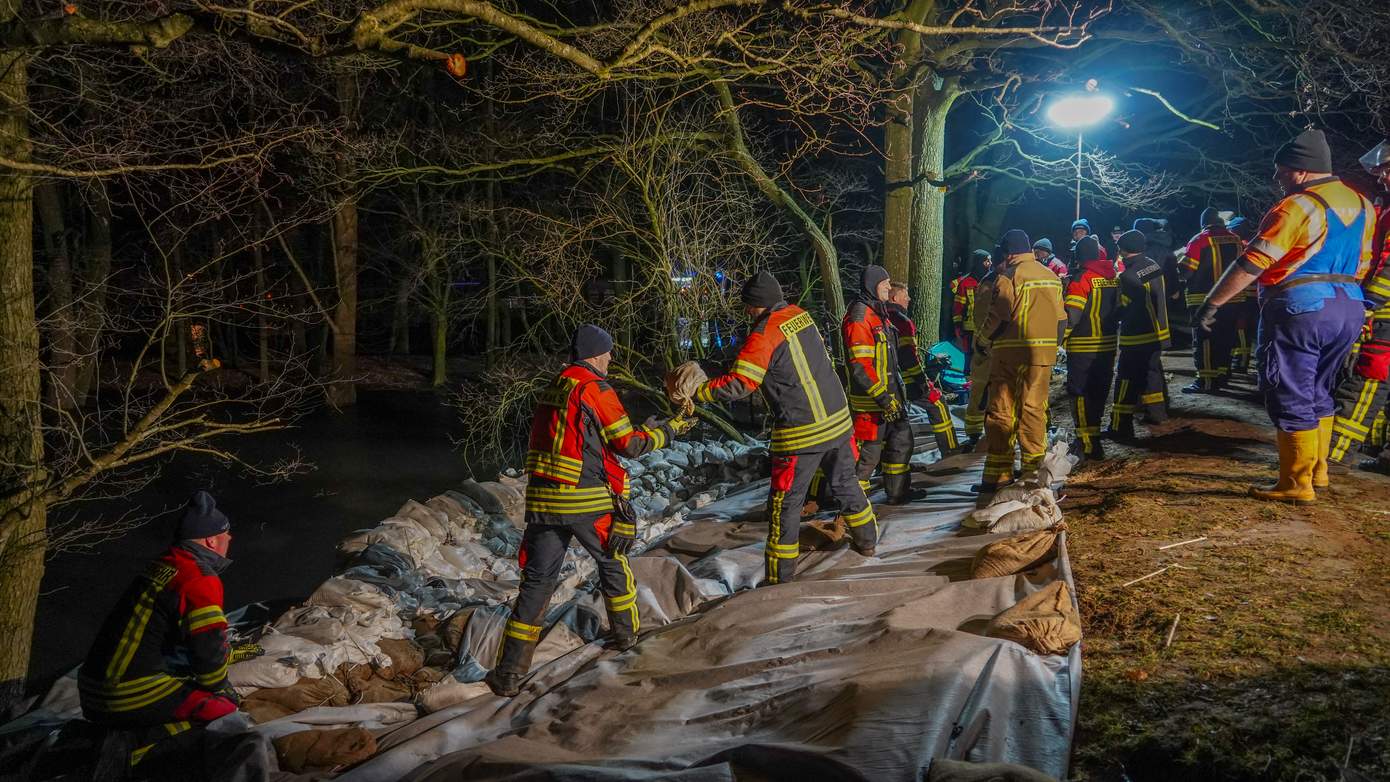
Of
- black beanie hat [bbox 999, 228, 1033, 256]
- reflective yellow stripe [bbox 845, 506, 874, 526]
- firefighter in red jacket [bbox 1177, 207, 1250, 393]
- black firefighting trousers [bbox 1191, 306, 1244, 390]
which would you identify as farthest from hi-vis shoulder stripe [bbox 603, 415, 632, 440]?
black firefighting trousers [bbox 1191, 306, 1244, 390]

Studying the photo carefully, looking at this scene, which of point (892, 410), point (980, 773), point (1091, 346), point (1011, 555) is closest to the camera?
point (980, 773)

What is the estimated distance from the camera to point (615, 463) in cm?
519

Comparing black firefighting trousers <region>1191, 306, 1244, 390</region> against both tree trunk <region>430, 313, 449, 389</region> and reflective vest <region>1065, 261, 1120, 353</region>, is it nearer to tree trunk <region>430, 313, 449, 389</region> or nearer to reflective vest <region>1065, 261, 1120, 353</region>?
reflective vest <region>1065, 261, 1120, 353</region>

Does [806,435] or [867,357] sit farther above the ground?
[867,357]

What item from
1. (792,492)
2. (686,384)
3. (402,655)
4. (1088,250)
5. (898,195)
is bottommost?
(402,655)

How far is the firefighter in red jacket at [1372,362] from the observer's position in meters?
5.94

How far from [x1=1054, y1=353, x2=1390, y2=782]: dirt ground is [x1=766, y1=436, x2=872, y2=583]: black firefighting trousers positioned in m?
1.40

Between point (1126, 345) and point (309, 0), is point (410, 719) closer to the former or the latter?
point (309, 0)

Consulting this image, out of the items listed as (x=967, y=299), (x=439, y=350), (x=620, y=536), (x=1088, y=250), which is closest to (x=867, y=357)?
(x=1088, y=250)

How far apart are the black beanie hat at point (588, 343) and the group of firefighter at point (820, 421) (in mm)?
11

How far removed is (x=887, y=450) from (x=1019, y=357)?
1.24 metres

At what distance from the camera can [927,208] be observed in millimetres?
13219

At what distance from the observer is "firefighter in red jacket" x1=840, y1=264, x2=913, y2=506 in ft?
22.1

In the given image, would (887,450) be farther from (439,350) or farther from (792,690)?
(439,350)
